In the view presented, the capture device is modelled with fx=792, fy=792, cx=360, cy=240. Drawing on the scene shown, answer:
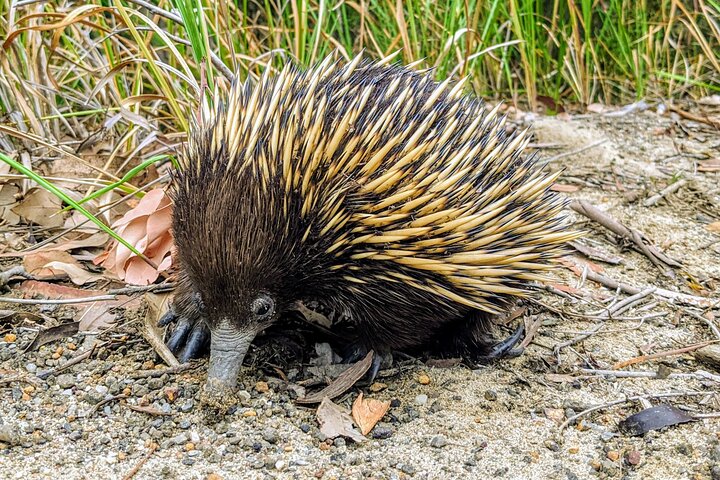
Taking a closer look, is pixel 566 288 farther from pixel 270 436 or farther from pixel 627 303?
pixel 270 436

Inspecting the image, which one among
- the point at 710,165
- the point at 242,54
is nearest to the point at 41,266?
the point at 242,54

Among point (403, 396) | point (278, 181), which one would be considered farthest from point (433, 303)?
point (278, 181)

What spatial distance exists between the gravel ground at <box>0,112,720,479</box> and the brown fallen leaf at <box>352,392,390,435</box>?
3 centimetres

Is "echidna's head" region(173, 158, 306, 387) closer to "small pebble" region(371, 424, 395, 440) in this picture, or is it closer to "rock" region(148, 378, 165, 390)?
"rock" region(148, 378, 165, 390)

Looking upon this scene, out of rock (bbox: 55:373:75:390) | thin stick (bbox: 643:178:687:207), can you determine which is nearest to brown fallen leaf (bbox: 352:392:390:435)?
rock (bbox: 55:373:75:390)

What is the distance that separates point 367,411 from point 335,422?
134mm

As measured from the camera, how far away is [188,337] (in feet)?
9.77

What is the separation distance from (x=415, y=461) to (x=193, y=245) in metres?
0.95

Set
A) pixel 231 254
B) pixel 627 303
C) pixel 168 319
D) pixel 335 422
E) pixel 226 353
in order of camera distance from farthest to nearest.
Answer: pixel 627 303
pixel 168 319
pixel 335 422
pixel 226 353
pixel 231 254

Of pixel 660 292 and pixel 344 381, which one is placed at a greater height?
pixel 344 381

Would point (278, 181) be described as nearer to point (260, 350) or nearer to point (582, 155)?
point (260, 350)

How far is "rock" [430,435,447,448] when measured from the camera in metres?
2.53

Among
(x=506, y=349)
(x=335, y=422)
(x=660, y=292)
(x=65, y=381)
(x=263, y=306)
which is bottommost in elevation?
(x=660, y=292)

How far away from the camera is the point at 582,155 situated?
522 cm
